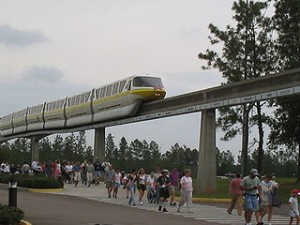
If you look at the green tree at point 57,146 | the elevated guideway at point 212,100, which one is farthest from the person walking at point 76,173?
the green tree at point 57,146

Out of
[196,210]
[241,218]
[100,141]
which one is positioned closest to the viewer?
[241,218]

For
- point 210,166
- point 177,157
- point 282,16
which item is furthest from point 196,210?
point 177,157

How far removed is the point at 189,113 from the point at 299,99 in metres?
8.00

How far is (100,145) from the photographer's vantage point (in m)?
46.7

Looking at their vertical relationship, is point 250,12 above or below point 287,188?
above

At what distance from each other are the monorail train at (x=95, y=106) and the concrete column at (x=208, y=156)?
9.42 m

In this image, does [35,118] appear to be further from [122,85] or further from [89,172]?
[89,172]

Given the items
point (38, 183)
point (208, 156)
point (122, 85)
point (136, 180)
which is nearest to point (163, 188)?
point (136, 180)

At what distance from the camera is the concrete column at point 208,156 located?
31.0 m

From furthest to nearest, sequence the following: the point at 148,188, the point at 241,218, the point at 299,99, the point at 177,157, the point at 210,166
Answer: the point at 177,157, the point at 299,99, the point at 210,166, the point at 148,188, the point at 241,218

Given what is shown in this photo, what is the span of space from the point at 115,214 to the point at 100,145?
89.6 ft

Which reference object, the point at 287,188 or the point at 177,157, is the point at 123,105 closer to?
the point at 287,188

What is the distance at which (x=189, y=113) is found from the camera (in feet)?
108

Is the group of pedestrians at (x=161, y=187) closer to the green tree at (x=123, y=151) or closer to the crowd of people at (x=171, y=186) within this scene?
the crowd of people at (x=171, y=186)
